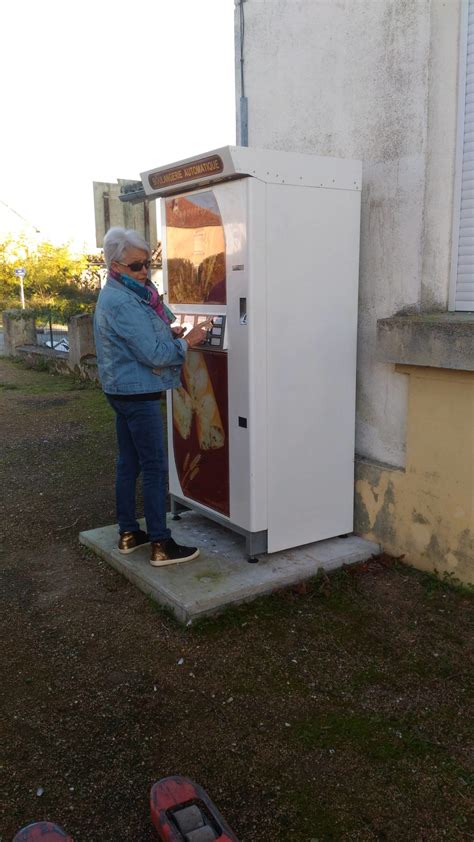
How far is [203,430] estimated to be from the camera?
431cm

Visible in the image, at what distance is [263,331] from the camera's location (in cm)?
377

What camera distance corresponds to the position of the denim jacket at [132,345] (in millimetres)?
3684

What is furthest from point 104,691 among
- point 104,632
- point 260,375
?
point 260,375

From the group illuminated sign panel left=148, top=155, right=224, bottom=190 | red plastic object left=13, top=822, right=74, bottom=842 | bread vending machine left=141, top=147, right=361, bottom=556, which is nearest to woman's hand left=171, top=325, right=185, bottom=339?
bread vending machine left=141, top=147, right=361, bottom=556

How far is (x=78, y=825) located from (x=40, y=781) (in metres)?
0.28

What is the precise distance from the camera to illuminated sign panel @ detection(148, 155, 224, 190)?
11.9 ft

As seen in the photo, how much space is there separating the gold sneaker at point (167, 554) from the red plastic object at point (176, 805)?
165cm

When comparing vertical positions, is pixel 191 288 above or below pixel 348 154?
below

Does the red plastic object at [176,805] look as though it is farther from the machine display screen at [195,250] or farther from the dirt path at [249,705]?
the machine display screen at [195,250]

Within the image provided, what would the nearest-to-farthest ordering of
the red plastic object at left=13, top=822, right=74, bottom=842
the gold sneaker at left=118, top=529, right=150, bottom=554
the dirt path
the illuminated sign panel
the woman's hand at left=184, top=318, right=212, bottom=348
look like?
the red plastic object at left=13, top=822, right=74, bottom=842 → the dirt path → the illuminated sign panel → the woman's hand at left=184, top=318, right=212, bottom=348 → the gold sneaker at left=118, top=529, right=150, bottom=554

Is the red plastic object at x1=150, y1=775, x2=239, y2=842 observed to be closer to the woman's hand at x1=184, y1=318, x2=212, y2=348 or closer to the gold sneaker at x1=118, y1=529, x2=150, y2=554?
the gold sneaker at x1=118, y1=529, x2=150, y2=554

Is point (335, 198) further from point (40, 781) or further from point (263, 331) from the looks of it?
point (40, 781)

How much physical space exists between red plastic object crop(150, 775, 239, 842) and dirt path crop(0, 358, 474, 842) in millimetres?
96

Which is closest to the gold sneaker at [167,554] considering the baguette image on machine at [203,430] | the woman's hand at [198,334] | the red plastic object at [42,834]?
the baguette image on machine at [203,430]
